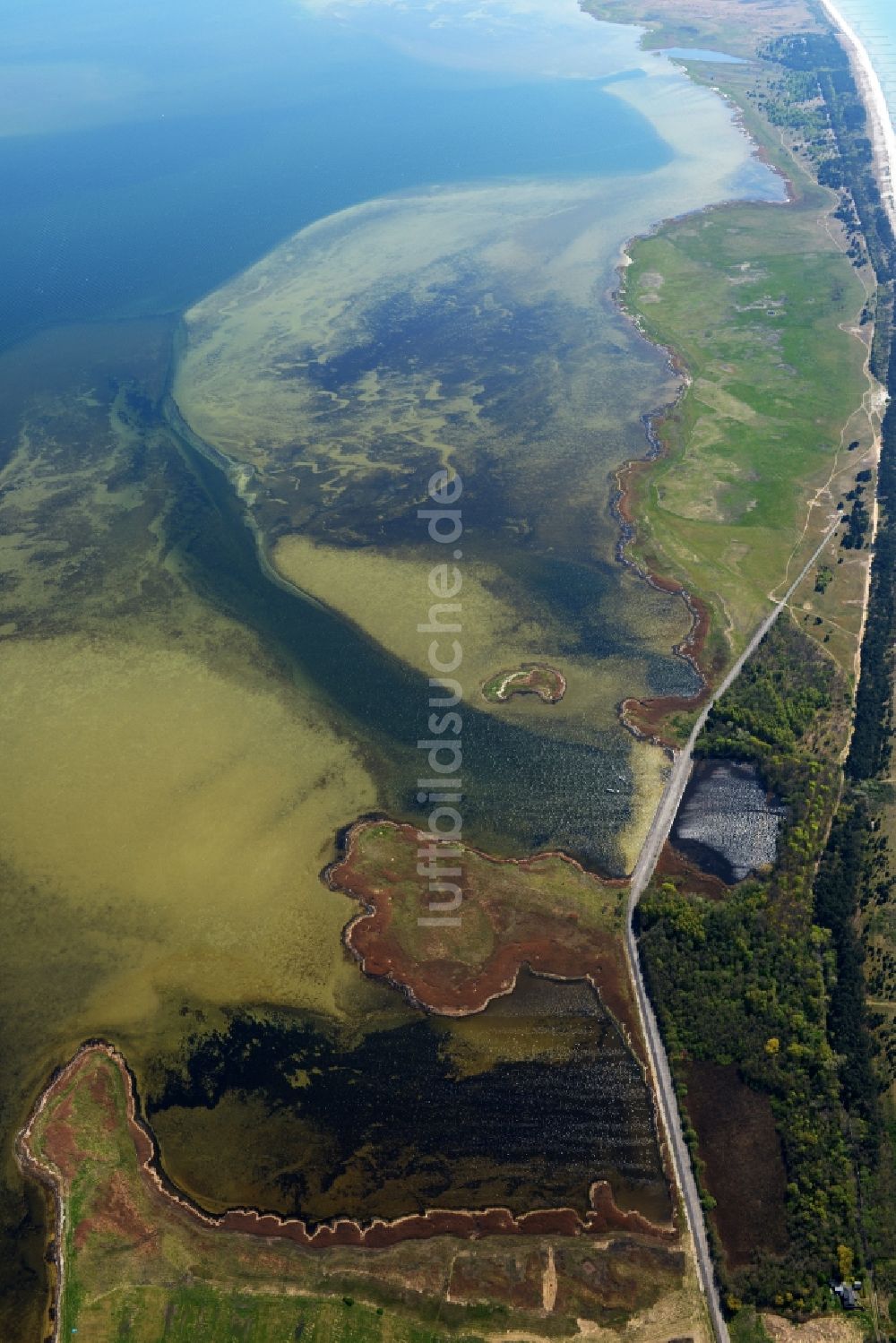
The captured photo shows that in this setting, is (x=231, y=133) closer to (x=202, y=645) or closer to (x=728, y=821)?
(x=202, y=645)

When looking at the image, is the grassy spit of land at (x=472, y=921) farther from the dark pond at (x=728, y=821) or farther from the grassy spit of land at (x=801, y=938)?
the dark pond at (x=728, y=821)

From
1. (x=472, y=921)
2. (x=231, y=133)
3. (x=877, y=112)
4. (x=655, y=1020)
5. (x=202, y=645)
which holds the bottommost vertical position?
(x=472, y=921)

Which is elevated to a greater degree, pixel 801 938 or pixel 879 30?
pixel 879 30

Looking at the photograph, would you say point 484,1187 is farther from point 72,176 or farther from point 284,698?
point 72,176

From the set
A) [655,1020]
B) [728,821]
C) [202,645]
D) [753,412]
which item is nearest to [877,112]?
[753,412]

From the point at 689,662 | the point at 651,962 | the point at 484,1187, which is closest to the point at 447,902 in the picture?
the point at 651,962

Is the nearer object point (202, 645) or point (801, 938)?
point (801, 938)

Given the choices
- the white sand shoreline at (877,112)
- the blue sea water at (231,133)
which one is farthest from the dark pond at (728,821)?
the white sand shoreline at (877,112)
